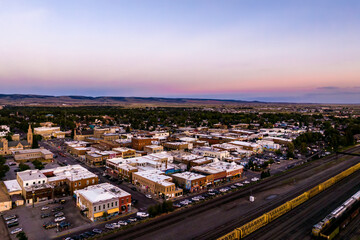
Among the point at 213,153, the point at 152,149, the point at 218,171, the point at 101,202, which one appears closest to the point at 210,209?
the point at 218,171

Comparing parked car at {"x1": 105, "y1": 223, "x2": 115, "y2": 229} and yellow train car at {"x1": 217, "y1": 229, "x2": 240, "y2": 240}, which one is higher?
yellow train car at {"x1": 217, "y1": 229, "x2": 240, "y2": 240}

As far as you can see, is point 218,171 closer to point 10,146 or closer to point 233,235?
point 233,235

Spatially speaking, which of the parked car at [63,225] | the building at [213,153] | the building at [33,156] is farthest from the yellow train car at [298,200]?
the building at [33,156]

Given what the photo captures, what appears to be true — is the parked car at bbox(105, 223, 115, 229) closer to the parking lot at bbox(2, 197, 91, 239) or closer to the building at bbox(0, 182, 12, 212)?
the parking lot at bbox(2, 197, 91, 239)

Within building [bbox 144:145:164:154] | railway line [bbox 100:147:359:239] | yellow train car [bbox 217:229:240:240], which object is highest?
building [bbox 144:145:164:154]

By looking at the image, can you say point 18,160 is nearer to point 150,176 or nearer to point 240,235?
point 150,176

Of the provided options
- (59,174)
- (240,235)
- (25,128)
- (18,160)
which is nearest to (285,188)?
(240,235)

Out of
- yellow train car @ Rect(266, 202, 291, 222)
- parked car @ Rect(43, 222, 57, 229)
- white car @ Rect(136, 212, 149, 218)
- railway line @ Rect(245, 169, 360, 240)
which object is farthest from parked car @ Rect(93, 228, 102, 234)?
yellow train car @ Rect(266, 202, 291, 222)

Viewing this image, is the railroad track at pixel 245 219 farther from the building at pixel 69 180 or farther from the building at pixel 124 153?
the building at pixel 124 153
